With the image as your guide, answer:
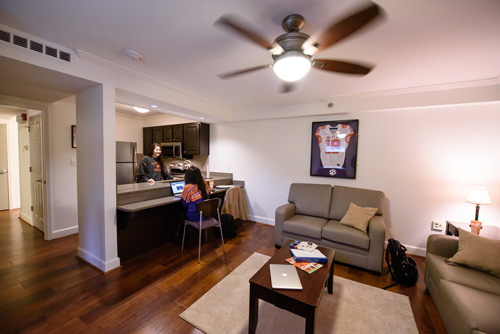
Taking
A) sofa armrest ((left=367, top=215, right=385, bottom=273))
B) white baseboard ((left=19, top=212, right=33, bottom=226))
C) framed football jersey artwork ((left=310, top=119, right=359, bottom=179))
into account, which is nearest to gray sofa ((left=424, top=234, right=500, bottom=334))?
sofa armrest ((left=367, top=215, right=385, bottom=273))

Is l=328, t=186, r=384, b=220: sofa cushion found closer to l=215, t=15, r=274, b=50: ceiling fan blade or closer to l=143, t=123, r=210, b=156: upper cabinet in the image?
l=215, t=15, r=274, b=50: ceiling fan blade

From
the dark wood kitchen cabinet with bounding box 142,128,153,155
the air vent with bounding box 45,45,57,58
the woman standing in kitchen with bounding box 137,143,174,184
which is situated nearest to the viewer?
the air vent with bounding box 45,45,57,58

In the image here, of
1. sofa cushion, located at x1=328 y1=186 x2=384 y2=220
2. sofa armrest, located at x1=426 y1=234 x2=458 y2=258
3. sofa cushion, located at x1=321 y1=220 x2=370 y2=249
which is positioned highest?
sofa cushion, located at x1=328 y1=186 x2=384 y2=220

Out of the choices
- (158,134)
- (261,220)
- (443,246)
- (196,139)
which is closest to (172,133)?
(158,134)

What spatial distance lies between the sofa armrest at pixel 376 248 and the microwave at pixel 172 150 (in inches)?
164

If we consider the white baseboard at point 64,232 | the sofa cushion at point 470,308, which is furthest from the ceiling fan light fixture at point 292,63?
the white baseboard at point 64,232

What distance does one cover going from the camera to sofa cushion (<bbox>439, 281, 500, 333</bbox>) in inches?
48.9

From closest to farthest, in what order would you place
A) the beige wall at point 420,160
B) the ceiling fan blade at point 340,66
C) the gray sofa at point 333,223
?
the ceiling fan blade at point 340,66, the gray sofa at point 333,223, the beige wall at point 420,160

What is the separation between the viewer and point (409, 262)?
2.30 m

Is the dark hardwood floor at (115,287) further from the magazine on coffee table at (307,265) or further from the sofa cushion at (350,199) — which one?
the sofa cushion at (350,199)

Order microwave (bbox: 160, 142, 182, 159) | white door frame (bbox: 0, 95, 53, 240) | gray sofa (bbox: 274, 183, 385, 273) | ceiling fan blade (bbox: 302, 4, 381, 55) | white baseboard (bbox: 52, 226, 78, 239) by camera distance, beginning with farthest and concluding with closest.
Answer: microwave (bbox: 160, 142, 182, 159) → white baseboard (bbox: 52, 226, 78, 239) → white door frame (bbox: 0, 95, 53, 240) → gray sofa (bbox: 274, 183, 385, 273) → ceiling fan blade (bbox: 302, 4, 381, 55)

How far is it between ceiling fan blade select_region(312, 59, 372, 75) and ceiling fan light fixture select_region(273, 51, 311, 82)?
0.15 m

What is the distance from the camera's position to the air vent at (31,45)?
5.36ft

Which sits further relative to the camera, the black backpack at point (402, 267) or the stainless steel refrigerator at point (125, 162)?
the stainless steel refrigerator at point (125, 162)
